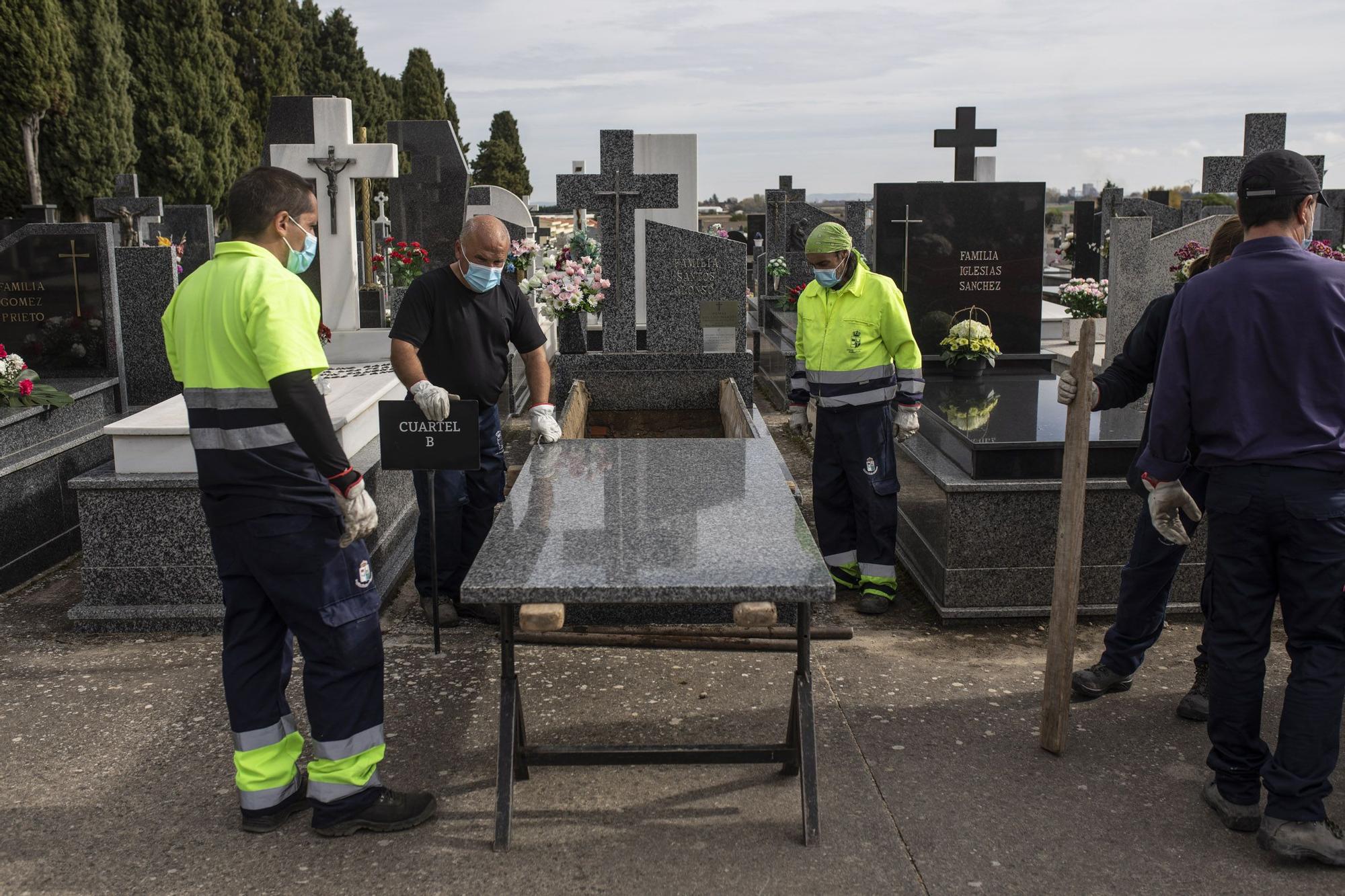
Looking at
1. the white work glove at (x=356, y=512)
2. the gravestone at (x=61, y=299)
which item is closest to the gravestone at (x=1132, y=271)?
the white work glove at (x=356, y=512)

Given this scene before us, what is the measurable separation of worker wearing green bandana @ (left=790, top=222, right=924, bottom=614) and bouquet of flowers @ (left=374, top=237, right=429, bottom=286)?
6688 mm

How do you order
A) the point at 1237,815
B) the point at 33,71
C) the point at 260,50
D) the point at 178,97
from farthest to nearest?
the point at 260,50 → the point at 178,97 → the point at 33,71 → the point at 1237,815

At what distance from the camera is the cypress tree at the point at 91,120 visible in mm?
24562

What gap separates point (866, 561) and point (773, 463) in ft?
4.25

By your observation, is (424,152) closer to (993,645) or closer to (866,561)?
(866,561)

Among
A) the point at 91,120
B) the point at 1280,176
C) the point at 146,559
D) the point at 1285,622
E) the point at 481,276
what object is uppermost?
the point at 91,120

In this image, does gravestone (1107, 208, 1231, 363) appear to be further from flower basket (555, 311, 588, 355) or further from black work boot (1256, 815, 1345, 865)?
black work boot (1256, 815, 1345, 865)

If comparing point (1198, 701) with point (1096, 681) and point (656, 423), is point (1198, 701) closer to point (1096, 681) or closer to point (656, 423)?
point (1096, 681)

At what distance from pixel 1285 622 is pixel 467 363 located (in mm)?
3355

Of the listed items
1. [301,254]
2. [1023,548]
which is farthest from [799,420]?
[301,254]

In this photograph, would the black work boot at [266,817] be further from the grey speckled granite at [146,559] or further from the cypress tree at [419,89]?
the cypress tree at [419,89]

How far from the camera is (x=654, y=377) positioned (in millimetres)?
7957

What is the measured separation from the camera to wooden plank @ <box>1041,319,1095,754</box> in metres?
3.77

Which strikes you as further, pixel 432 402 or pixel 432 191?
pixel 432 191
